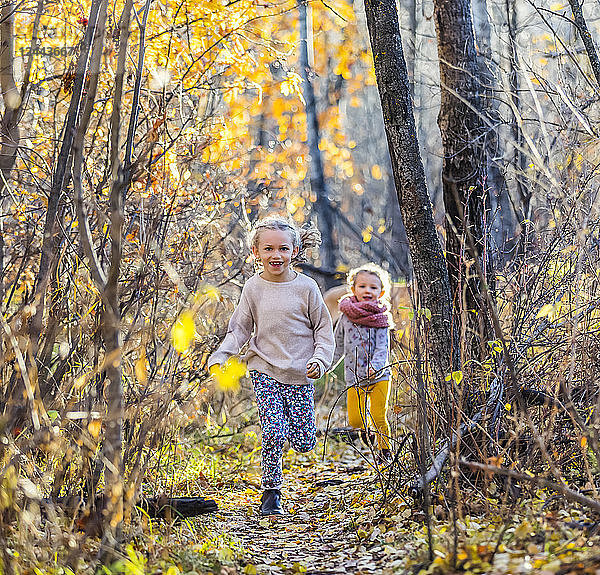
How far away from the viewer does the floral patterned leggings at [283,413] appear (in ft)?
15.2

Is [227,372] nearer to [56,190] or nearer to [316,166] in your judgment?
[56,190]

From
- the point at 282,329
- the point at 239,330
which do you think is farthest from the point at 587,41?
the point at 239,330

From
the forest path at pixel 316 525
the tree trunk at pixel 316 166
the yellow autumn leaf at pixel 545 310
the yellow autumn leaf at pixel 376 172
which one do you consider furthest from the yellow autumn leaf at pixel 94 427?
the yellow autumn leaf at pixel 376 172

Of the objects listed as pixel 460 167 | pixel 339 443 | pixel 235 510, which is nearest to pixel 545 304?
pixel 460 167

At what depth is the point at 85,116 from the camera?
108 inches

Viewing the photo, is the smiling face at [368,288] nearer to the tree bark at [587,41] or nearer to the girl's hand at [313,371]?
the girl's hand at [313,371]

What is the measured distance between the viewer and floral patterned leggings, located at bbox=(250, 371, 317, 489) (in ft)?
15.2

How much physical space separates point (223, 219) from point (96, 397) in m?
3.01

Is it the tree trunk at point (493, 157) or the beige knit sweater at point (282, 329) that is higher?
the tree trunk at point (493, 157)

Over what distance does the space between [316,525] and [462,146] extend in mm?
2369

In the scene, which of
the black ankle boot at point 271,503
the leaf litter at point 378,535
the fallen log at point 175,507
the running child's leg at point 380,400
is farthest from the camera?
the running child's leg at point 380,400

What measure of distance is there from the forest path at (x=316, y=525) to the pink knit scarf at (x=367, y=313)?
3.44 feet

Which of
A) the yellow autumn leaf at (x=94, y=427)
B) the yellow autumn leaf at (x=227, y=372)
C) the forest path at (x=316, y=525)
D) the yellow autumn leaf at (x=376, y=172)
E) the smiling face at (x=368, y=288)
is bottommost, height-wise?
the forest path at (x=316, y=525)

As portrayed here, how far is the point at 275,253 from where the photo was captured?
480cm
